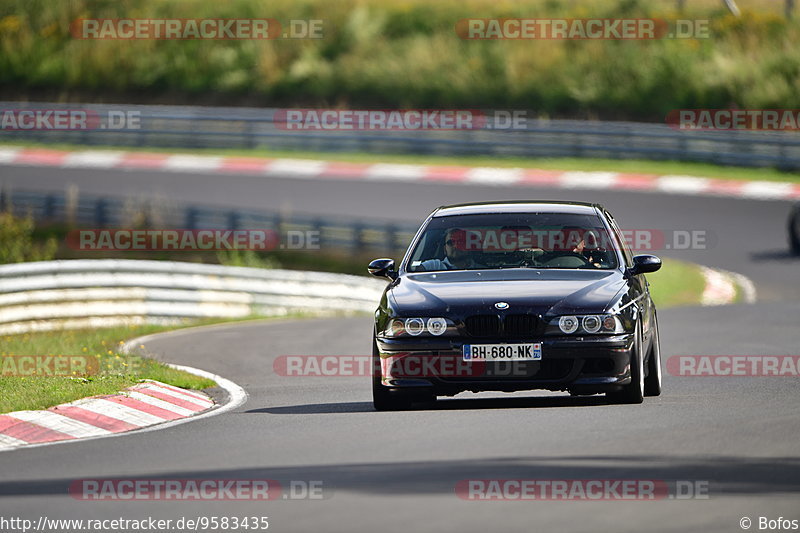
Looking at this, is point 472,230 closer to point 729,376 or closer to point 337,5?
point 729,376

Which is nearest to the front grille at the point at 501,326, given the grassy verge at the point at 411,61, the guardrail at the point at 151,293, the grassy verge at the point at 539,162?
the guardrail at the point at 151,293

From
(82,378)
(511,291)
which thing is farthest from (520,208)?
(82,378)

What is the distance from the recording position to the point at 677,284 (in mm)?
27516

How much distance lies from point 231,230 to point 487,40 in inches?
836

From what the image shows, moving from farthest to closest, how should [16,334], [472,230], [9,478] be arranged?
[16,334] < [472,230] < [9,478]

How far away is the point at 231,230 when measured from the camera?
3033 centimetres

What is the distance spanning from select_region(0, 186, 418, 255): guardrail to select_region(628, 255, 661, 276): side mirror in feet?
52.9

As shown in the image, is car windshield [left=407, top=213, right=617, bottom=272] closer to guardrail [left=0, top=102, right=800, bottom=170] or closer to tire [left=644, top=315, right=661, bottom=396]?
tire [left=644, top=315, right=661, bottom=396]

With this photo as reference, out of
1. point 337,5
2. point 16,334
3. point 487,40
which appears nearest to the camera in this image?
point 16,334

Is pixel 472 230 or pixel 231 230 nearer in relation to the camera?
pixel 472 230

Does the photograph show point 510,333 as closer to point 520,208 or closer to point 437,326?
point 437,326

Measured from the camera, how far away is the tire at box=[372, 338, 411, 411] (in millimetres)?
11234

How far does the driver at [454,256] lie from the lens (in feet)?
38.9

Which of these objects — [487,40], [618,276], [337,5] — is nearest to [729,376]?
[618,276]
